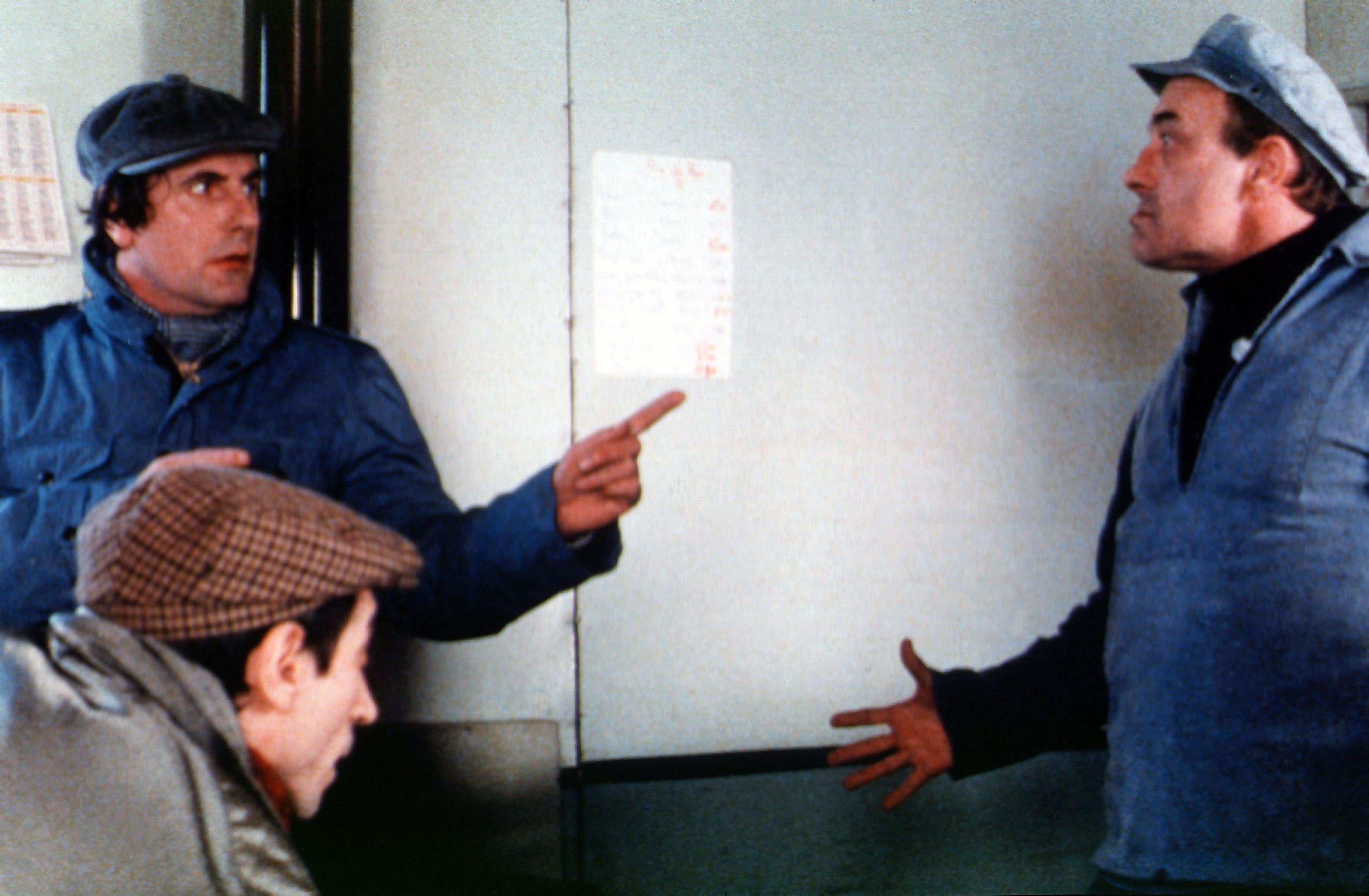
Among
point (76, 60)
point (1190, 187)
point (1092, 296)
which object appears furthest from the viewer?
point (1092, 296)

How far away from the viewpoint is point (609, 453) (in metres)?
0.98

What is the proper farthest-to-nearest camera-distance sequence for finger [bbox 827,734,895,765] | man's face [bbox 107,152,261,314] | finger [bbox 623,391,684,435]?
1. finger [bbox 827,734,895,765]
2. man's face [bbox 107,152,261,314]
3. finger [bbox 623,391,684,435]

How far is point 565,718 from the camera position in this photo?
1.48 metres

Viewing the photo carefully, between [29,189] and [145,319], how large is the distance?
1.30 ft

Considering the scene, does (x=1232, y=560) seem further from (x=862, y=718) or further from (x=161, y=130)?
(x=161, y=130)

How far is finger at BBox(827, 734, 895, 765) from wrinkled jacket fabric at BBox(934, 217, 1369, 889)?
0.90ft

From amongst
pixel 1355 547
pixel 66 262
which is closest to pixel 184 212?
pixel 66 262

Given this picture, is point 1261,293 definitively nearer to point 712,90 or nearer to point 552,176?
point 712,90

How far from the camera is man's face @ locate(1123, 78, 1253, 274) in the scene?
1.28m

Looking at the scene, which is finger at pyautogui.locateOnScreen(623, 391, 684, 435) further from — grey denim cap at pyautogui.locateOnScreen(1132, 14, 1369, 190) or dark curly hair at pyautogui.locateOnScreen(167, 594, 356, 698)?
grey denim cap at pyautogui.locateOnScreen(1132, 14, 1369, 190)

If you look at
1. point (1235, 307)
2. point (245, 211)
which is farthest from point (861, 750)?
point (245, 211)

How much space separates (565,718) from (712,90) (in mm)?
983

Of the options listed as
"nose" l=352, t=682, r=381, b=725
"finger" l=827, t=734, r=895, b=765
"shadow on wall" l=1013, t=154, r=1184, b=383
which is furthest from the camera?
"shadow on wall" l=1013, t=154, r=1184, b=383

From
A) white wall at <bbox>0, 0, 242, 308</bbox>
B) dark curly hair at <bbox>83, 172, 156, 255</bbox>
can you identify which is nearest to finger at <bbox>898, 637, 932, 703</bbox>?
dark curly hair at <bbox>83, 172, 156, 255</bbox>
